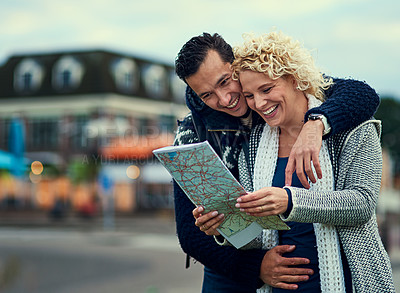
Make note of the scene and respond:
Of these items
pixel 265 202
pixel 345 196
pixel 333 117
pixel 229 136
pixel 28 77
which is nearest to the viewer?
pixel 265 202

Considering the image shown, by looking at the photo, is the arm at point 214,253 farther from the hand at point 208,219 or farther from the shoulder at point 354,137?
the shoulder at point 354,137

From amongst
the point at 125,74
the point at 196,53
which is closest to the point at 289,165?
the point at 196,53

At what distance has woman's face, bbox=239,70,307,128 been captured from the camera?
6.50 ft

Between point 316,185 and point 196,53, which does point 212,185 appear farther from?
point 196,53

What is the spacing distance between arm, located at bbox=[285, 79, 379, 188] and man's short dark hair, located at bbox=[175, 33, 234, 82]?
0.43m

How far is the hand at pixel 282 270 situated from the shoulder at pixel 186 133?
1.83 ft

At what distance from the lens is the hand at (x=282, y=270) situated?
77.6 inches

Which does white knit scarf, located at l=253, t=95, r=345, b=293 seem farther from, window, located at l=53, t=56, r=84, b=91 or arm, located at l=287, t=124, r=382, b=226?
window, located at l=53, t=56, r=84, b=91

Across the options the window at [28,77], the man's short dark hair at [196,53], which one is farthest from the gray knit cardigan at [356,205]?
the window at [28,77]

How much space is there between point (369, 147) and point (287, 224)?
1.31ft

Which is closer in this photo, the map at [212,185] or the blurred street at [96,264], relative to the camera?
the map at [212,185]

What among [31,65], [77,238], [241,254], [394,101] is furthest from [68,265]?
[394,101]

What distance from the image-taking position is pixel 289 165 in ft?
6.18

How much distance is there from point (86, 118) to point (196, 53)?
35.6m
